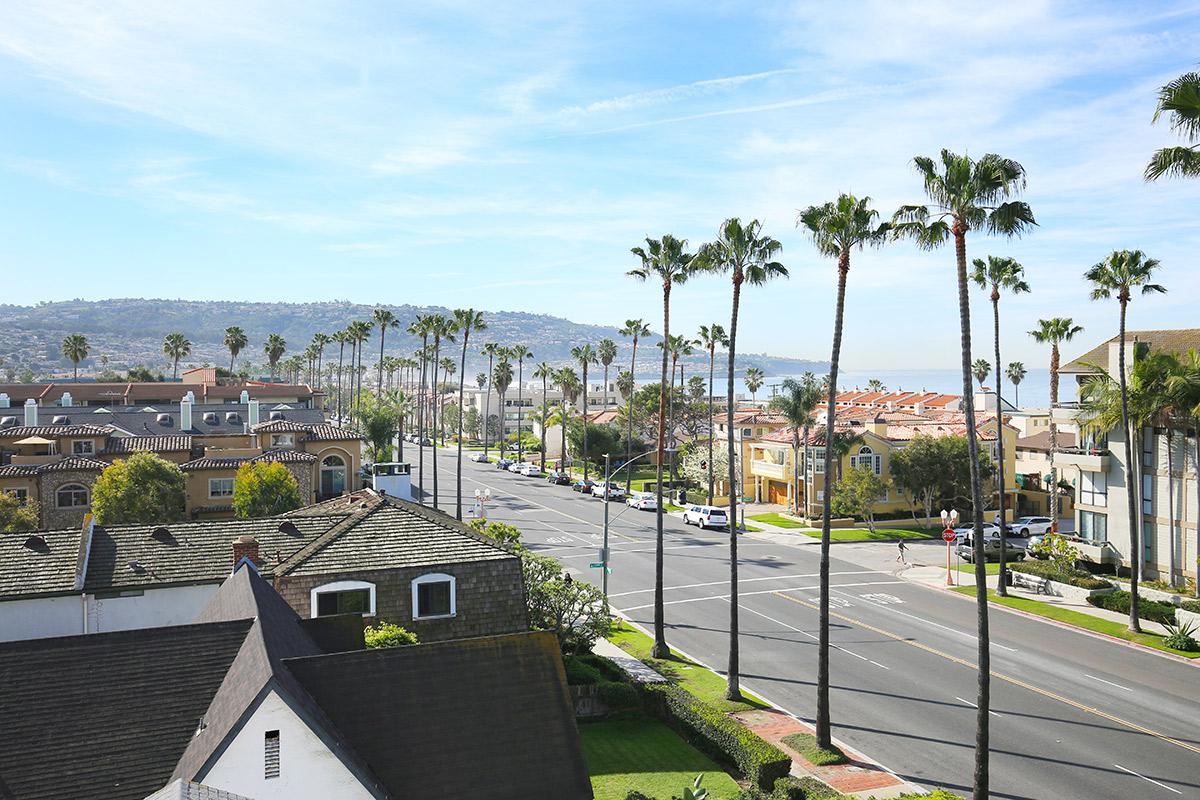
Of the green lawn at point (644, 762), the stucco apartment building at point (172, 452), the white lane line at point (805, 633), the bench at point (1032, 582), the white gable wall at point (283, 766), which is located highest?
the stucco apartment building at point (172, 452)

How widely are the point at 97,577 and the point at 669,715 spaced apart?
16.5 metres

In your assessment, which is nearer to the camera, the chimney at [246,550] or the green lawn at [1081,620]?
the chimney at [246,550]

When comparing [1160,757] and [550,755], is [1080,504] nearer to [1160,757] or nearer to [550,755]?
[1160,757]

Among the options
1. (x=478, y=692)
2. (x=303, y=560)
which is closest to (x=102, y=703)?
(x=478, y=692)

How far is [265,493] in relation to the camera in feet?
157

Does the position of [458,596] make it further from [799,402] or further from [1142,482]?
[799,402]

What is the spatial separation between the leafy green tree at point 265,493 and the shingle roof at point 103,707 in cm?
3327

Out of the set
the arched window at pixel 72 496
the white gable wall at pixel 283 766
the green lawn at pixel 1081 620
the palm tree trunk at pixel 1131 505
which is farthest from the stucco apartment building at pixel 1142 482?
the arched window at pixel 72 496

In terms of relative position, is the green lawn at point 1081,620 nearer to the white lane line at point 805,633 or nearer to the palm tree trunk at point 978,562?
the white lane line at point 805,633

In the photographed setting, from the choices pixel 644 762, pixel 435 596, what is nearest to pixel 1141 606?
pixel 644 762

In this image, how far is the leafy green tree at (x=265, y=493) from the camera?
47781 millimetres

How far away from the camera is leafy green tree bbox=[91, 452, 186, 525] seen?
45.4m

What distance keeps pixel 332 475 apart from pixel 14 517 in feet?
67.3

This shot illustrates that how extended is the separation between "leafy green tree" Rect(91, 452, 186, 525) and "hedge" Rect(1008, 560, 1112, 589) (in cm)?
4411
